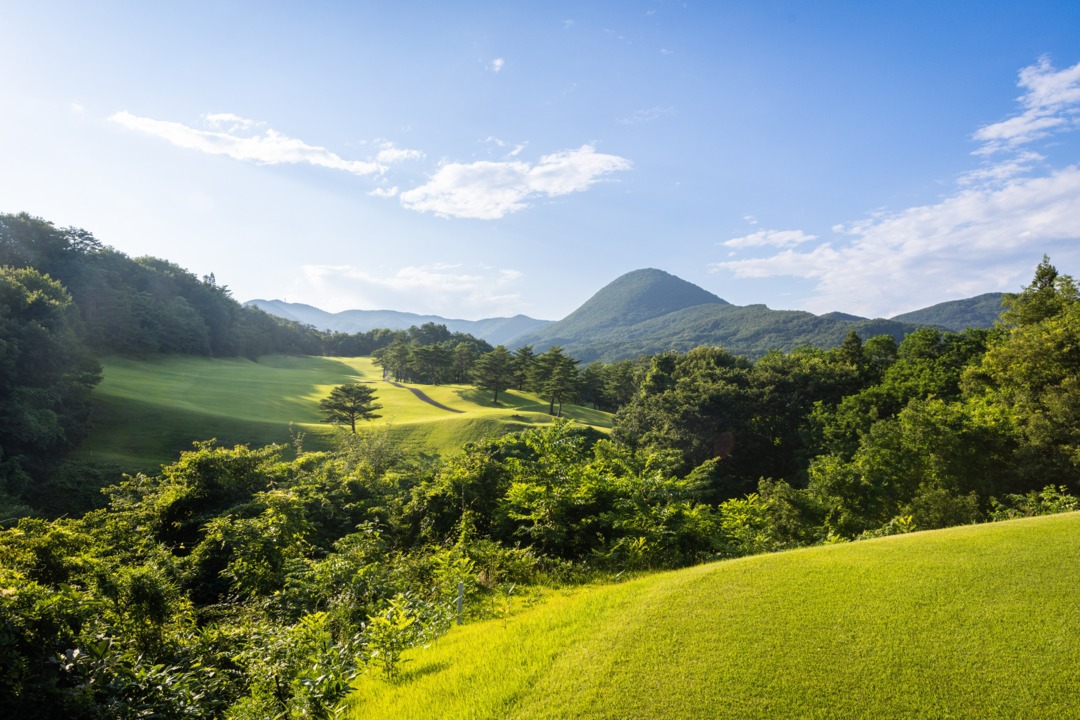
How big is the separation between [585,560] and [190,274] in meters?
108

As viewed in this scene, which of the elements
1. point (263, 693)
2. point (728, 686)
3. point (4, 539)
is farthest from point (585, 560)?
point (4, 539)

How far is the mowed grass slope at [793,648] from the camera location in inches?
189

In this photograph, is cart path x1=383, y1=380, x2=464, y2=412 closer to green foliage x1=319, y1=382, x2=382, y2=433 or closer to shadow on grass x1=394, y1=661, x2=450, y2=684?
green foliage x1=319, y1=382, x2=382, y2=433

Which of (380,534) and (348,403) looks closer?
(380,534)

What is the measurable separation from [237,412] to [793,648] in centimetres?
4765

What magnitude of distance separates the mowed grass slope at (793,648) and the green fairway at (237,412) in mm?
32901

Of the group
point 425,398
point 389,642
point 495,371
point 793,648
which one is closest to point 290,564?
point 389,642

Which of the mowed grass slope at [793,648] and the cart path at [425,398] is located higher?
the mowed grass slope at [793,648]

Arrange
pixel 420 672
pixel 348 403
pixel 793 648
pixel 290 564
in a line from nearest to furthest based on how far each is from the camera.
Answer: pixel 793 648 < pixel 420 672 < pixel 290 564 < pixel 348 403

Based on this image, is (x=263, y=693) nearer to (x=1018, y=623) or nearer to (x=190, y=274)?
(x=1018, y=623)

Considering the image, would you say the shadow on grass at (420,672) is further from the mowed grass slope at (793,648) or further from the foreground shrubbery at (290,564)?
the foreground shrubbery at (290,564)

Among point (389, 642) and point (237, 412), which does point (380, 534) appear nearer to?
point (389, 642)

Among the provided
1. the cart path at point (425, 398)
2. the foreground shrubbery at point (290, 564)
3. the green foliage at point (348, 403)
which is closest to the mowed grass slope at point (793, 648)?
the foreground shrubbery at point (290, 564)

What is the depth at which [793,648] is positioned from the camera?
562 centimetres
